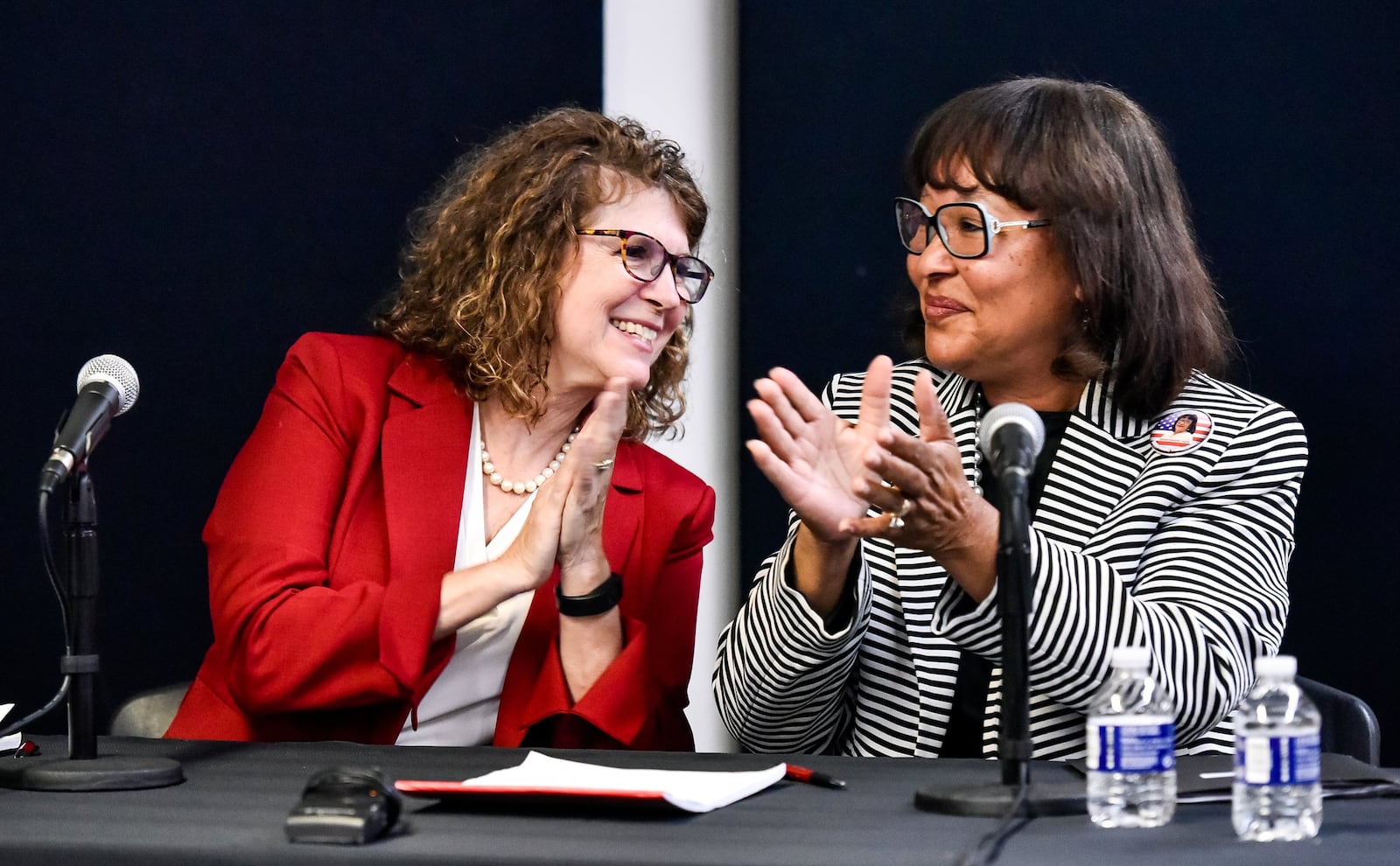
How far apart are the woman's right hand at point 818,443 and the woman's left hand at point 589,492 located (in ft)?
1.31

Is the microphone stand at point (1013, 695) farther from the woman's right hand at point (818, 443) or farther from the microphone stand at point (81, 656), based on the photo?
the microphone stand at point (81, 656)

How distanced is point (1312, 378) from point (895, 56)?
3.24ft

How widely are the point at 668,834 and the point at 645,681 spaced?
873 millimetres

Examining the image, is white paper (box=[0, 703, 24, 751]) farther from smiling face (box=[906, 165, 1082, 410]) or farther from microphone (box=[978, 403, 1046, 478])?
smiling face (box=[906, 165, 1082, 410])

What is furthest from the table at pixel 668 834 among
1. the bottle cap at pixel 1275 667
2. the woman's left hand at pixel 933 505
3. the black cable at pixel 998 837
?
the woman's left hand at pixel 933 505

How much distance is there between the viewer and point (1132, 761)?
1226 millimetres

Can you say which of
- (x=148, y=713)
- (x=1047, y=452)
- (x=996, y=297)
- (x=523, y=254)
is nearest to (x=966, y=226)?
(x=996, y=297)

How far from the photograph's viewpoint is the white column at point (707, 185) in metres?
2.96

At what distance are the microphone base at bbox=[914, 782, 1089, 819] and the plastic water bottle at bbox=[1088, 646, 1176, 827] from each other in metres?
0.03

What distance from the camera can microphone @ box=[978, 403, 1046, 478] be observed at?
4.34ft

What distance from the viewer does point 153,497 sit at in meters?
3.08

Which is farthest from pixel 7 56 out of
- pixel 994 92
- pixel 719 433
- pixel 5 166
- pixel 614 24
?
pixel 994 92

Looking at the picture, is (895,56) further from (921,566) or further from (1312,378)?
(921,566)

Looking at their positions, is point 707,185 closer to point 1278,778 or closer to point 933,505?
point 933,505
